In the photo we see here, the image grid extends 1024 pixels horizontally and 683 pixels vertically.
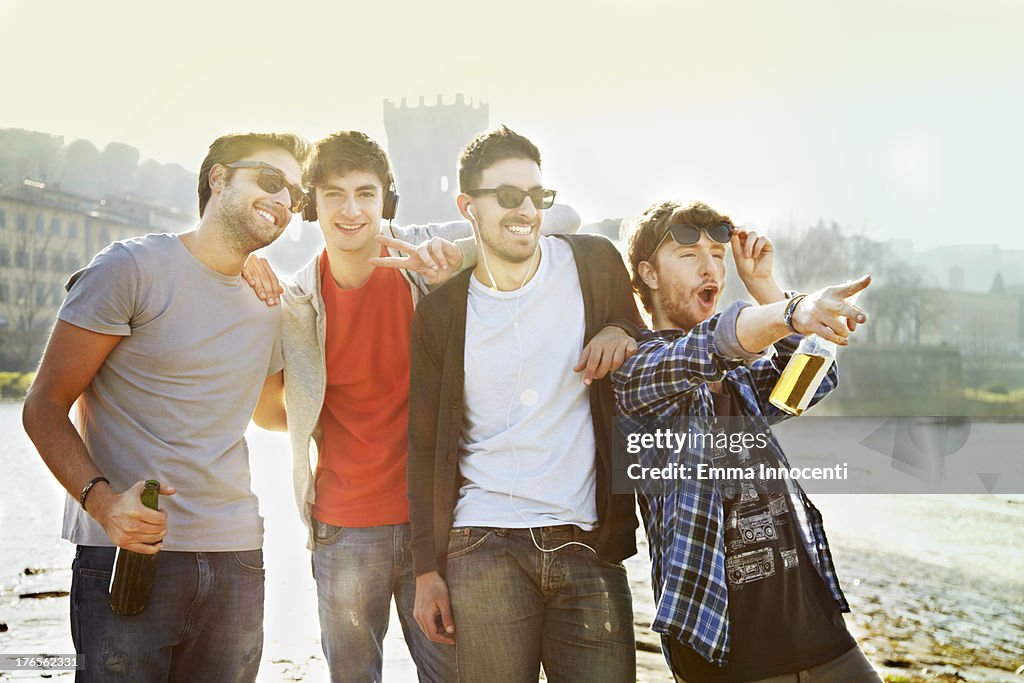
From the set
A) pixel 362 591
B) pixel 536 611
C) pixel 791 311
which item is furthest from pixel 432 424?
pixel 791 311

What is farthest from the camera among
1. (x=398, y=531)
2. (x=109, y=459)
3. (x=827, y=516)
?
(x=827, y=516)

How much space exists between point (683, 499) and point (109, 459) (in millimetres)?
2077

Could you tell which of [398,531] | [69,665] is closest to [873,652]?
[398,531]

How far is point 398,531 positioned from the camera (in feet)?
11.9

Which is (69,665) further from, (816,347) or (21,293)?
(21,293)

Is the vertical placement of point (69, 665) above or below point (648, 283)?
below

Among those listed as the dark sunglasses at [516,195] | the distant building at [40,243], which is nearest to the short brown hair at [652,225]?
the dark sunglasses at [516,195]

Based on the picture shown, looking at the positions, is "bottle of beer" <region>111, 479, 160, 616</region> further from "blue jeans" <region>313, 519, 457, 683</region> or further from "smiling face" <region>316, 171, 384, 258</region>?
"smiling face" <region>316, 171, 384, 258</region>

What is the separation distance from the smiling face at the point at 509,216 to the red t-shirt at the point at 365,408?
0.67 meters

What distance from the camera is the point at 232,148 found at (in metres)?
3.74

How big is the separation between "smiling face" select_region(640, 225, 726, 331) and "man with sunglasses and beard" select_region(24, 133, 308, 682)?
1.61m

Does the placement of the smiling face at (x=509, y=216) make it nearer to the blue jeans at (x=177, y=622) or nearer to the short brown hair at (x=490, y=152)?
the short brown hair at (x=490, y=152)

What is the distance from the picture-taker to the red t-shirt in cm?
360

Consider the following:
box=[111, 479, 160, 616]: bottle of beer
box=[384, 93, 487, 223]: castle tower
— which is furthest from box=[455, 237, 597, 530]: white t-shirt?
box=[384, 93, 487, 223]: castle tower
